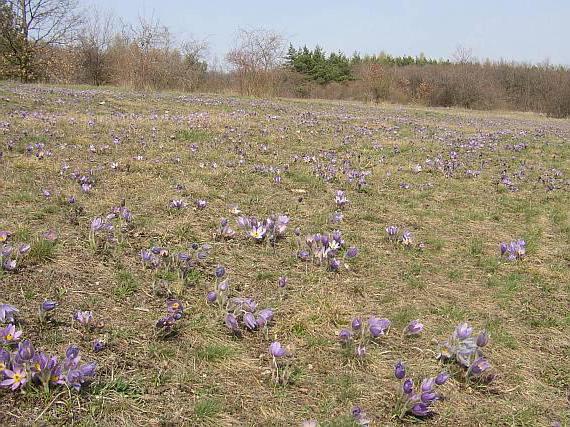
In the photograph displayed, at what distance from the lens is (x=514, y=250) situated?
4332mm

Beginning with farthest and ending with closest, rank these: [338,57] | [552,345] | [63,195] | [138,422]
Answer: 1. [338,57]
2. [63,195]
3. [552,345]
4. [138,422]

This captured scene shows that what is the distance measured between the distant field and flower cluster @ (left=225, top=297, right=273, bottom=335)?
6 cm

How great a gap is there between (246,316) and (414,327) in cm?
102

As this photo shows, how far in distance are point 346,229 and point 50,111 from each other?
7.58m

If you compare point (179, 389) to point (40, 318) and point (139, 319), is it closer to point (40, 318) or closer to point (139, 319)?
point (139, 319)

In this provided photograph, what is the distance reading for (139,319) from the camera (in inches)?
113

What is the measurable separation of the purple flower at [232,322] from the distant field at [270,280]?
0.18 feet

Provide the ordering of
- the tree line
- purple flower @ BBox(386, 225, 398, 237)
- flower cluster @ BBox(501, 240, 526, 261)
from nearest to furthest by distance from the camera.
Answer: flower cluster @ BBox(501, 240, 526, 261)
purple flower @ BBox(386, 225, 398, 237)
the tree line

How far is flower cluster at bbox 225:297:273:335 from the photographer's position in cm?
284

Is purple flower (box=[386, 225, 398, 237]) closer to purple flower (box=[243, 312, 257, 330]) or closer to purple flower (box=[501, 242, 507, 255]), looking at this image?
purple flower (box=[501, 242, 507, 255])

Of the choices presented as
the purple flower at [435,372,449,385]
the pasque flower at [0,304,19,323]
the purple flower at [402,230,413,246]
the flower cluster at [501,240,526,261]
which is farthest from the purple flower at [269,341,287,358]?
the flower cluster at [501,240,526,261]

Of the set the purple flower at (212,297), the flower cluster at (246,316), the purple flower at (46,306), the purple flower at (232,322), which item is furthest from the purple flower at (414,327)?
the purple flower at (46,306)

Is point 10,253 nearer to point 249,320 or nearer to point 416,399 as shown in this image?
point 249,320

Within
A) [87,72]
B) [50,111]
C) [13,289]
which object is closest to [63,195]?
[13,289]
